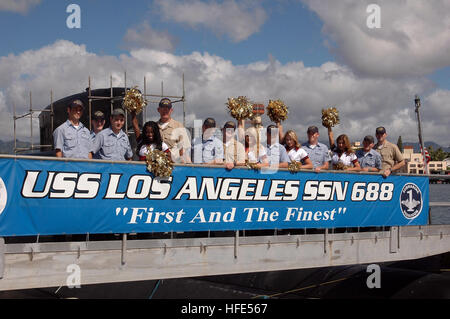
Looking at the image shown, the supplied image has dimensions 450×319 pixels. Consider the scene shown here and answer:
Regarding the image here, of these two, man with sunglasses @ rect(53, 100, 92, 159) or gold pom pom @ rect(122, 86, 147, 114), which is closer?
man with sunglasses @ rect(53, 100, 92, 159)

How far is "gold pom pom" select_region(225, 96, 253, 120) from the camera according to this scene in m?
9.87

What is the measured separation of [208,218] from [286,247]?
74.9 inches

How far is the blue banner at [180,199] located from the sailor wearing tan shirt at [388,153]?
1.85 ft

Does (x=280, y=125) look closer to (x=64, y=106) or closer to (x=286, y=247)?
(x=286, y=247)

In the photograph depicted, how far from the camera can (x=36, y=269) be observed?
301 inches

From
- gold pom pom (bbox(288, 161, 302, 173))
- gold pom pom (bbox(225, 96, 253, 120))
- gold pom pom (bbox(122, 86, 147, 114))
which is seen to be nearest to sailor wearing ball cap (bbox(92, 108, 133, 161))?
gold pom pom (bbox(122, 86, 147, 114))

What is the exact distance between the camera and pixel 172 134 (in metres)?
9.88

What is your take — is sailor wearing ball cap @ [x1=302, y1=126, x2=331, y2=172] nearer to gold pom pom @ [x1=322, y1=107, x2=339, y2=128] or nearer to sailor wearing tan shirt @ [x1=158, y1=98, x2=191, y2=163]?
gold pom pom @ [x1=322, y1=107, x2=339, y2=128]

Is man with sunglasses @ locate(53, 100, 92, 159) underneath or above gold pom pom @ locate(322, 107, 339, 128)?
underneath

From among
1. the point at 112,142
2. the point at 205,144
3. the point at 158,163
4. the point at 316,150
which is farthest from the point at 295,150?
the point at 112,142

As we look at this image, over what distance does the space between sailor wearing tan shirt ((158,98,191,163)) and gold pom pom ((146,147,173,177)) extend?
932mm

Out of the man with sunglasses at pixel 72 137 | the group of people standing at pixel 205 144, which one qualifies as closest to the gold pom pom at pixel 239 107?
the group of people standing at pixel 205 144

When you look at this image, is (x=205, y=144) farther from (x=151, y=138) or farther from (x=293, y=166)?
(x=293, y=166)
